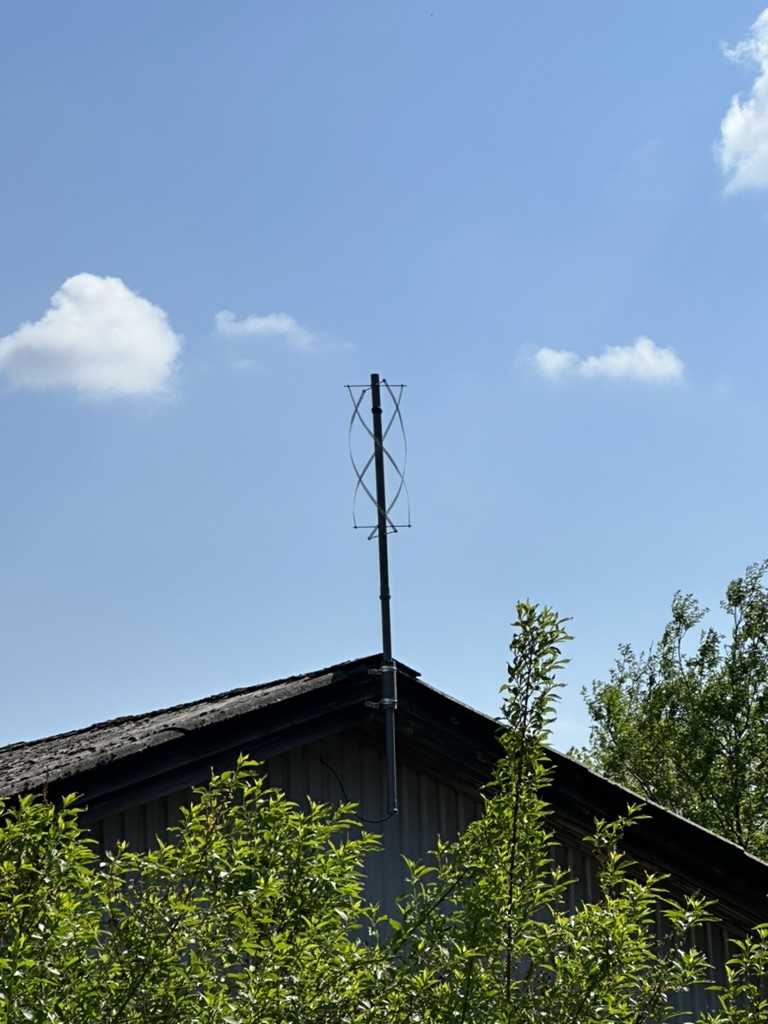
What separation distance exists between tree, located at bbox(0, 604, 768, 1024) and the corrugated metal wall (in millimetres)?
2813

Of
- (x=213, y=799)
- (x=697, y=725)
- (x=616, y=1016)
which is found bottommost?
(x=616, y=1016)

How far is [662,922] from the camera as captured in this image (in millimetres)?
9367

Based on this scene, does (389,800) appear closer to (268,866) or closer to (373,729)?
(373,729)

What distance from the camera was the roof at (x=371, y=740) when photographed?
7.44 meters

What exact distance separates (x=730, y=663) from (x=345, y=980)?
951 inches

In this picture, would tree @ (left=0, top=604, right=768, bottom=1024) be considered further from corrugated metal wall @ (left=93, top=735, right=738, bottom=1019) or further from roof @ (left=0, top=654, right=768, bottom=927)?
Result: corrugated metal wall @ (left=93, top=735, right=738, bottom=1019)

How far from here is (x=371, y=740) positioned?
8.82 metres

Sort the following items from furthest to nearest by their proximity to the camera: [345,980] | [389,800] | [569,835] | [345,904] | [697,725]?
1. [697,725]
2. [569,835]
3. [389,800]
4. [345,904]
5. [345,980]

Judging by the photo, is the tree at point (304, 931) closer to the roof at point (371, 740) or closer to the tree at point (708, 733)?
the roof at point (371, 740)

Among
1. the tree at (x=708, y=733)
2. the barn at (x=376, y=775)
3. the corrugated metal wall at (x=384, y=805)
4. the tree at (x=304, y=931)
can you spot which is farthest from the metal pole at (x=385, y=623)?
the tree at (x=708, y=733)

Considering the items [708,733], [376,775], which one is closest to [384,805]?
[376,775]

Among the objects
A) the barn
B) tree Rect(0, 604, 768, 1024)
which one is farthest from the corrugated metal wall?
tree Rect(0, 604, 768, 1024)

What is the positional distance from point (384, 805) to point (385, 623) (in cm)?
123

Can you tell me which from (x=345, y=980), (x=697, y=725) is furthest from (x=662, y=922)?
(x=697, y=725)
